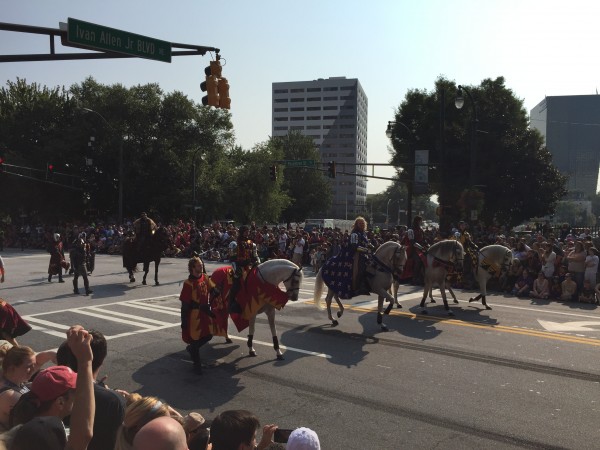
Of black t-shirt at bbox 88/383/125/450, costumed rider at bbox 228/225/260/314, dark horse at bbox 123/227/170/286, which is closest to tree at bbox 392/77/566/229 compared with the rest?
dark horse at bbox 123/227/170/286

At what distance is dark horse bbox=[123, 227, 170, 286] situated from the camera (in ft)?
58.9

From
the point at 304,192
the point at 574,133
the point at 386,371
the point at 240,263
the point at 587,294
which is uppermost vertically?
the point at 574,133

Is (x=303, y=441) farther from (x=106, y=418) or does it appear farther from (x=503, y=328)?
(x=503, y=328)

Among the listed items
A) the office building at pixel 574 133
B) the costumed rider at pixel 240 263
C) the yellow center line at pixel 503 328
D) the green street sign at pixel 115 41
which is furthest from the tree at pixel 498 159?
the office building at pixel 574 133

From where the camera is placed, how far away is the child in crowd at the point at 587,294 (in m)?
15.6

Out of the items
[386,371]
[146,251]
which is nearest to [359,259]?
[386,371]

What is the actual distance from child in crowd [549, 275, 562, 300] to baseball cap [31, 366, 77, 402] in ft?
Result: 52.9

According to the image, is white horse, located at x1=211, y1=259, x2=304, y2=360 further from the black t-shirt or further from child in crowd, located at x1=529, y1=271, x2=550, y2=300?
child in crowd, located at x1=529, y1=271, x2=550, y2=300

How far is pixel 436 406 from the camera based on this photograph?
267 inches

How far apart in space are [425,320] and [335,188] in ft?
500

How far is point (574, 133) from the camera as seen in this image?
6083 inches

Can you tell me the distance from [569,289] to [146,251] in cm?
1378

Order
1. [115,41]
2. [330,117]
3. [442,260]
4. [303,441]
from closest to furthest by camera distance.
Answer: [303,441]
[115,41]
[442,260]
[330,117]

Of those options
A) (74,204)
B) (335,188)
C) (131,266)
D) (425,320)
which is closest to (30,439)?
(425,320)
